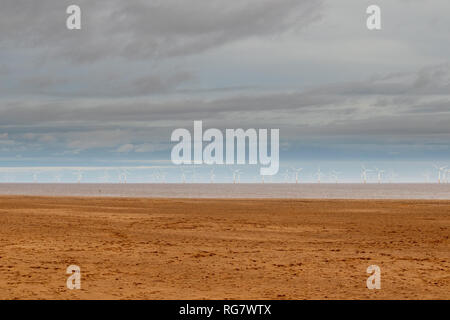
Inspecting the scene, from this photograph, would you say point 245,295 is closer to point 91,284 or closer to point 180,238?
point 91,284

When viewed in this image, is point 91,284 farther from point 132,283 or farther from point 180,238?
point 180,238

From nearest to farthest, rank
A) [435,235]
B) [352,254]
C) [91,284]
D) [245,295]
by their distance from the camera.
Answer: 1. [245,295]
2. [91,284]
3. [352,254]
4. [435,235]

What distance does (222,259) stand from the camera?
24328 mm

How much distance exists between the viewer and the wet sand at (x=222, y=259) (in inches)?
704

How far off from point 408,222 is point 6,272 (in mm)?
32288

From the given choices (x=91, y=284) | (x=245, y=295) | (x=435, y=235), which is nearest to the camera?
(x=245, y=295)

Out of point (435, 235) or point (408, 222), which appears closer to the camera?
point (435, 235)

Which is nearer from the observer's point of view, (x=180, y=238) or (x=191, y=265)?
(x=191, y=265)

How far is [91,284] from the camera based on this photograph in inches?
733

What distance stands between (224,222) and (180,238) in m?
11.2

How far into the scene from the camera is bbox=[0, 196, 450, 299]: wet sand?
17.9m

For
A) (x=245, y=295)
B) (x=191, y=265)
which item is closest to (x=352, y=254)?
(x=191, y=265)
